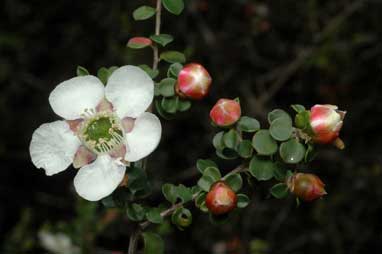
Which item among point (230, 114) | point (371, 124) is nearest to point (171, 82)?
point (230, 114)

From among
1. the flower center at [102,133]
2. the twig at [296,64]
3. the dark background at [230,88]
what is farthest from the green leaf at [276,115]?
the twig at [296,64]

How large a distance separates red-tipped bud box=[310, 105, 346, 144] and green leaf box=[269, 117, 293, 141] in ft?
0.21

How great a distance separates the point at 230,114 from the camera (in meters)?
1.35

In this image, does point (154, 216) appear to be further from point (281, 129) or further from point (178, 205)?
point (281, 129)

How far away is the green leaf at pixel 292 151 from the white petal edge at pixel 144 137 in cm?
26

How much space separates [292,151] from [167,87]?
0.32 m

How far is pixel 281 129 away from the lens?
52.5 inches

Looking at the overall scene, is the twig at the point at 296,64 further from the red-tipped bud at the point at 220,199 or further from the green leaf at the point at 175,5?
the red-tipped bud at the point at 220,199

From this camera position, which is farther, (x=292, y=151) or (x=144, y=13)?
(x=144, y=13)

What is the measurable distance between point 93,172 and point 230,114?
0.32 meters

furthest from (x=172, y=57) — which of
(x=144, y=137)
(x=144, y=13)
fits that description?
(x=144, y=137)

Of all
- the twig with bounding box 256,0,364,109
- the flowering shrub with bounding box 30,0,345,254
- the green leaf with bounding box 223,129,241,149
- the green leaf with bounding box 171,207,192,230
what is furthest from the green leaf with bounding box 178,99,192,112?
the twig with bounding box 256,0,364,109

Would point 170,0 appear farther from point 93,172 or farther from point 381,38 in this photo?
point 381,38

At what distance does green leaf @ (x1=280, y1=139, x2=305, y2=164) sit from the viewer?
51.3 inches
